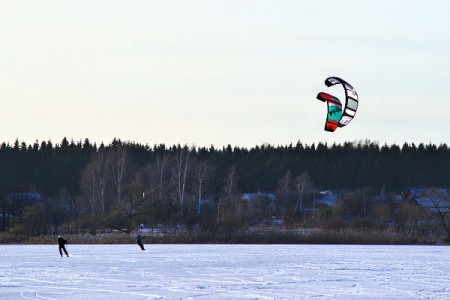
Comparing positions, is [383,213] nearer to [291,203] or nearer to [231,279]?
[291,203]

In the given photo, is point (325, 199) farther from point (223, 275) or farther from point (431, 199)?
point (223, 275)

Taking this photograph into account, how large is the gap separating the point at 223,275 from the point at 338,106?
5271 millimetres

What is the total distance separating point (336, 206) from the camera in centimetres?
5759

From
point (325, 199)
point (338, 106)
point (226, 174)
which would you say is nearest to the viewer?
point (338, 106)

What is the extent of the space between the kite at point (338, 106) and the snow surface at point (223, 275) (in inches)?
136

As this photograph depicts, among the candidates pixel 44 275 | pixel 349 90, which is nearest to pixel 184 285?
pixel 44 275

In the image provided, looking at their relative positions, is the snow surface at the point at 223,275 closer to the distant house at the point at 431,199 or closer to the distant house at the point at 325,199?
the distant house at the point at 431,199

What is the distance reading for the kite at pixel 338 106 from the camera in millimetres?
20312

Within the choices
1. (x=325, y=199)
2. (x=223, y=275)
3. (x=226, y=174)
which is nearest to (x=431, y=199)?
(x=325, y=199)

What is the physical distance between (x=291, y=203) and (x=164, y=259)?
49.4m

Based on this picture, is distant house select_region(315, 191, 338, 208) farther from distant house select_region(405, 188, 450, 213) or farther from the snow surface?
the snow surface

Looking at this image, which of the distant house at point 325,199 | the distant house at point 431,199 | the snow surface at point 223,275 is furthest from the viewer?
the distant house at point 325,199

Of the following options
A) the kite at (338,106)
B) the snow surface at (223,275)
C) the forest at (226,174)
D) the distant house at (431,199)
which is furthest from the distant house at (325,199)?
the kite at (338,106)

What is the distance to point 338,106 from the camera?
21.0 meters
